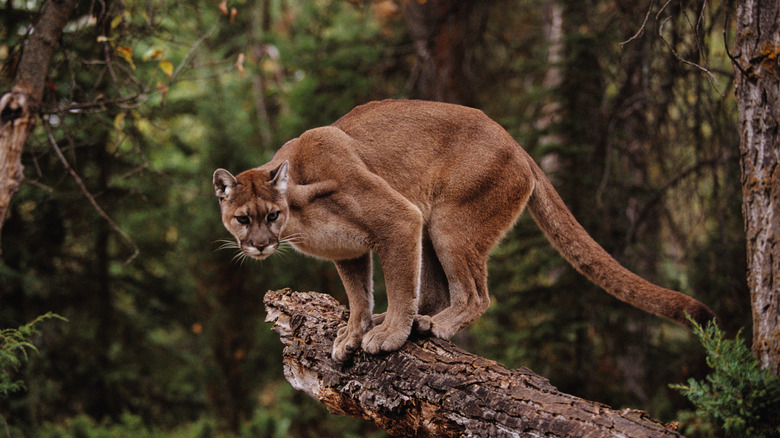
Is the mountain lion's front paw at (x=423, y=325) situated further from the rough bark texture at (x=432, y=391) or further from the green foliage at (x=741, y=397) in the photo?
the green foliage at (x=741, y=397)

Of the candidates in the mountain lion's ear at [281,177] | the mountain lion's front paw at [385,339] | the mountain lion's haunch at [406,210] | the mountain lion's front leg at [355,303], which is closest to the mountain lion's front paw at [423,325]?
the mountain lion's haunch at [406,210]

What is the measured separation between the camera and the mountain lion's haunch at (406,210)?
14.4 ft

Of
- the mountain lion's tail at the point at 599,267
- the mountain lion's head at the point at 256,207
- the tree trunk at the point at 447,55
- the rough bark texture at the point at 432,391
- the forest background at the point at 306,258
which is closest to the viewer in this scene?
the rough bark texture at the point at 432,391

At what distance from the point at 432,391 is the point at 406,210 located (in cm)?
145

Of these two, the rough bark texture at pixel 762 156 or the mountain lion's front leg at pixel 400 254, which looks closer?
the rough bark texture at pixel 762 156

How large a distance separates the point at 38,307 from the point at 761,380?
979cm

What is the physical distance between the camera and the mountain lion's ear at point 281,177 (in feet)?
14.3

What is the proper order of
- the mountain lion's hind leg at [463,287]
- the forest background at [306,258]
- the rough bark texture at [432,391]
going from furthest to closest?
1. the forest background at [306,258]
2. the mountain lion's hind leg at [463,287]
3. the rough bark texture at [432,391]

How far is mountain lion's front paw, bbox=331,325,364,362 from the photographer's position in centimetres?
412

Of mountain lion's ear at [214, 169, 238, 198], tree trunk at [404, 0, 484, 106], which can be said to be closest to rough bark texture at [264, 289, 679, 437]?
mountain lion's ear at [214, 169, 238, 198]

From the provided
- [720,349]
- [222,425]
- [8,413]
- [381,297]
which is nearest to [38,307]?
[8,413]

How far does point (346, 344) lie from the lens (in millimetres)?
4156

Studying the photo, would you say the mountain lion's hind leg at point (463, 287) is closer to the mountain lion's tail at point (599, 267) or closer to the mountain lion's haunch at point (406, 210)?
the mountain lion's haunch at point (406, 210)

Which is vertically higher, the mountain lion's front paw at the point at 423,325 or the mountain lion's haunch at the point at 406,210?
the mountain lion's haunch at the point at 406,210
